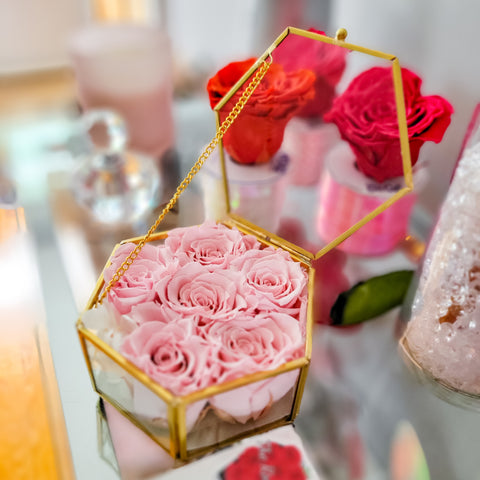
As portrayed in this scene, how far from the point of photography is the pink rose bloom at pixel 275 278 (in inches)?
13.2

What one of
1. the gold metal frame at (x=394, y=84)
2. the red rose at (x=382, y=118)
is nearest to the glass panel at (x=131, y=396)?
the gold metal frame at (x=394, y=84)

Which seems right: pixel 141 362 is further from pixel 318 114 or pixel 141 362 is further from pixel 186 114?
pixel 186 114

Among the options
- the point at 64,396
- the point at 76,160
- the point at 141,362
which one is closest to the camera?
the point at 141,362

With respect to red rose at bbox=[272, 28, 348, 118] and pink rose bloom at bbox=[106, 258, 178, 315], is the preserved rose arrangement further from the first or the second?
red rose at bbox=[272, 28, 348, 118]

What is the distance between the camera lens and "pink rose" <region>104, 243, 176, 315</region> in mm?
333

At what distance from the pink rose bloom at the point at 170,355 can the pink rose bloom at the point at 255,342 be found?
1 cm

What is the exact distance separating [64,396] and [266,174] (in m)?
0.25

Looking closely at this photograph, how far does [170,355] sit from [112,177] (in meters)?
0.34

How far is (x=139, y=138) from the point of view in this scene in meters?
0.68

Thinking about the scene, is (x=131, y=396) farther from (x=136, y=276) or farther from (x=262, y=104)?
(x=262, y=104)

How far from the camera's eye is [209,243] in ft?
1.22

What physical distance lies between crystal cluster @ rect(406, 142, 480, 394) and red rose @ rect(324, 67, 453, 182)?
2.0 inches

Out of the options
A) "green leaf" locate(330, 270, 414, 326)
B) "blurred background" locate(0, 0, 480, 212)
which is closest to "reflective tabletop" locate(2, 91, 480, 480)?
"green leaf" locate(330, 270, 414, 326)

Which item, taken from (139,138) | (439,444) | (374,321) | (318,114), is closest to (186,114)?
(139,138)
